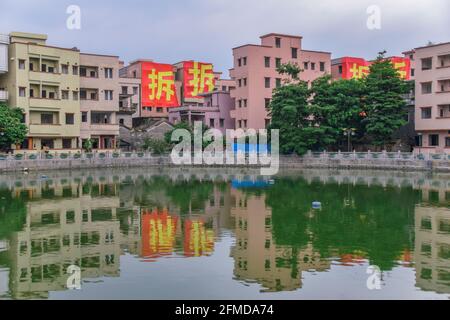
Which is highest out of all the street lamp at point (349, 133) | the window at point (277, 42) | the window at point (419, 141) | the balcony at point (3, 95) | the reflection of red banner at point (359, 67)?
the window at point (277, 42)

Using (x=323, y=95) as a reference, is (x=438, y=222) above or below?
below

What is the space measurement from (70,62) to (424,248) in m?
43.4

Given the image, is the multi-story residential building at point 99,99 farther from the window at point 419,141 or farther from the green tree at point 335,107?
the window at point 419,141

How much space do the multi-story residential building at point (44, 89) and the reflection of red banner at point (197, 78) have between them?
55.4 ft

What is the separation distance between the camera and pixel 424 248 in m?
15.8

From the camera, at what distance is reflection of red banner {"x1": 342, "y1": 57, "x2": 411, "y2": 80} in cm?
6444

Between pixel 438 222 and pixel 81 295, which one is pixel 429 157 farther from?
pixel 81 295

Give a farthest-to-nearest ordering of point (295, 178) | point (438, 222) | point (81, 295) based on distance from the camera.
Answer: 1. point (295, 178)
2. point (438, 222)
3. point (81, 295)

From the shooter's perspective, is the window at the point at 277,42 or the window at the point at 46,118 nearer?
the window at the point at 46,118

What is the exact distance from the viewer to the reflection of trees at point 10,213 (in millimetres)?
19009

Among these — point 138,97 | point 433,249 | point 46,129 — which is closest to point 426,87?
point 138,97

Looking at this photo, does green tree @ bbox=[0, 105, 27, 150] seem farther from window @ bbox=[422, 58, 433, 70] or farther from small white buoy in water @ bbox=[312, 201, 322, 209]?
window @ bbox=[422, 58, 433, 70]

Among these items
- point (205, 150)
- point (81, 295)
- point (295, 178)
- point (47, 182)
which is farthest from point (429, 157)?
point (81, 295)

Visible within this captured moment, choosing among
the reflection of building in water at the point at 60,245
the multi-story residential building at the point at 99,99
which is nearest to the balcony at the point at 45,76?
the multi-story residential building at the point at 99,99
